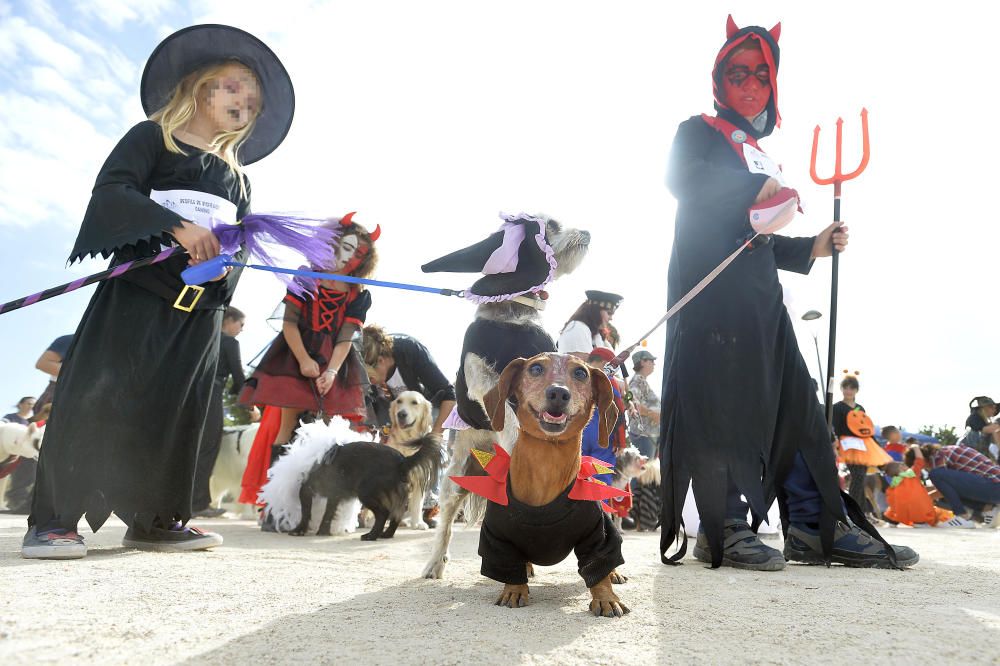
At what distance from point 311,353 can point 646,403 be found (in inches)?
176

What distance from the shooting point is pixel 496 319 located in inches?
131

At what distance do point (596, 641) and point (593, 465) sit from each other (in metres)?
0.78

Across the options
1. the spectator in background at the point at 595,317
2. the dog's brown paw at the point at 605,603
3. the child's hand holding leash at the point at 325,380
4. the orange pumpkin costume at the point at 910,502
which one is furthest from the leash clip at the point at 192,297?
the orange pumpkin costume at the point at 910,502

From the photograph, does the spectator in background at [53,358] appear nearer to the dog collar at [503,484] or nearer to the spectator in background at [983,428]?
the dog collar at [503,484]

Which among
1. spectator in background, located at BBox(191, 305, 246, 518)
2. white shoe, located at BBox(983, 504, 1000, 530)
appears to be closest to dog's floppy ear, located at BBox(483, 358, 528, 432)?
spectator in background, located at BBox(191, 305, 246, 518)

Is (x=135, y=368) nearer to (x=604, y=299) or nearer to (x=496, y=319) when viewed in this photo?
(x=496, y=319)

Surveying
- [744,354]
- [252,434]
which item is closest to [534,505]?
[744,354]

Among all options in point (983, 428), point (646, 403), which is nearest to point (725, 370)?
point (646, 403)

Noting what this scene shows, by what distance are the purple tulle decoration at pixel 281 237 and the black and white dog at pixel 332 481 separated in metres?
2.00

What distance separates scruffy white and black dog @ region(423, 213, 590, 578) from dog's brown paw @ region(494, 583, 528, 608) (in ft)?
2.46

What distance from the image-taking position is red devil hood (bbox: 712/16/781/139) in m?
3.67

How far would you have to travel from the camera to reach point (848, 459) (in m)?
8.23

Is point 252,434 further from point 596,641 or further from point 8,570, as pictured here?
point 596,641

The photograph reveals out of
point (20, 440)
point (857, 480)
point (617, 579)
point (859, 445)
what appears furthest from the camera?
point (857, 480)
